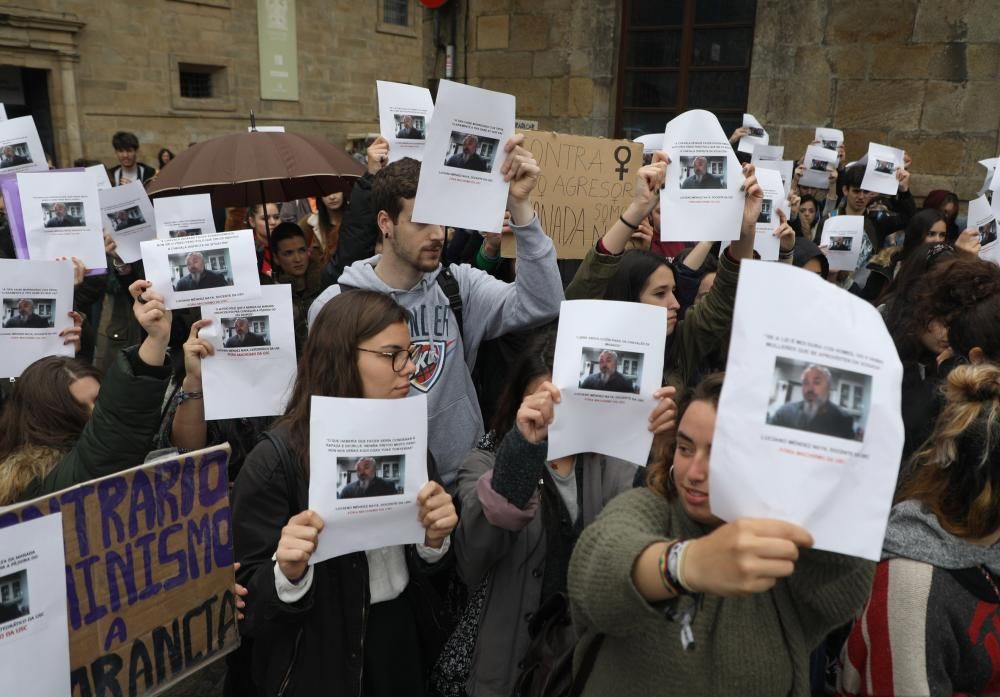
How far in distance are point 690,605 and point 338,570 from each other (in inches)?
39.3

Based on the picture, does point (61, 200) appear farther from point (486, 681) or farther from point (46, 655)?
point (486, 681)

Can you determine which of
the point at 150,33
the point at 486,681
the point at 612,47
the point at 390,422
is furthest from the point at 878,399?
the point at 150,33

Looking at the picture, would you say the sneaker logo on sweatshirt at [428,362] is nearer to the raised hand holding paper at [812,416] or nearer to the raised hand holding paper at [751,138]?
the raised hand holding paper at [812,416]

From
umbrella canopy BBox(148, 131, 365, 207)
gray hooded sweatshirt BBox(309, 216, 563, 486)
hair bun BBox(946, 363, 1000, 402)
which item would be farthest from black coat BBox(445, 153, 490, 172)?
umbrella canopy BBox(148, 131, 365, 207)

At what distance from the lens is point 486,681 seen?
2283mm

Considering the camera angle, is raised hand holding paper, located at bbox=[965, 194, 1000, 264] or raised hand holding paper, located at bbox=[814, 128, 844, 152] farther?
raised hand holding paper, located at bbox=[814, 128, 844, 152]

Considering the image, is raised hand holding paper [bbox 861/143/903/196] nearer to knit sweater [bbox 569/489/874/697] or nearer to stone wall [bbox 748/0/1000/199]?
stone wall [bbox 748/0/1000/199]

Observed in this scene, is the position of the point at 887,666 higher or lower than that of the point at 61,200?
lower

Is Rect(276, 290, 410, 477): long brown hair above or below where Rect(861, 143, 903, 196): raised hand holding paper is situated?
below

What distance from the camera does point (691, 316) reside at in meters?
2.95

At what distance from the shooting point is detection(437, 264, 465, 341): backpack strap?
3064 mm

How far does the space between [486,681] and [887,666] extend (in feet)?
3.43

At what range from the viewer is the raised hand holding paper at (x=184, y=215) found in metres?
3.85

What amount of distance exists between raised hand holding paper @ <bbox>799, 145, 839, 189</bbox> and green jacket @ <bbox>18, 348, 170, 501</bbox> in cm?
581
